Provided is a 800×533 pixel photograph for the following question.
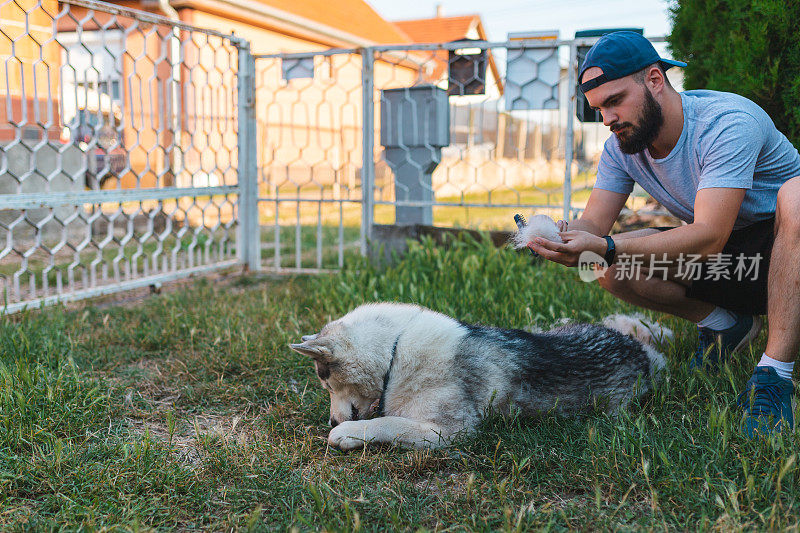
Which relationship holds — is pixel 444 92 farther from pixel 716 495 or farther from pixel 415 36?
pixel 415 36

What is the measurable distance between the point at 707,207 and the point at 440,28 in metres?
25.5

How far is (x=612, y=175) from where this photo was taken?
140 inches

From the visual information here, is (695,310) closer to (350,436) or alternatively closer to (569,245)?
(569,245)

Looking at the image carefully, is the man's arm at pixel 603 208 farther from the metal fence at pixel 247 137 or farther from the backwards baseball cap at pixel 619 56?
the metal fence at pixel 247 137

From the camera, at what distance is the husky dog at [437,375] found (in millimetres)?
2721

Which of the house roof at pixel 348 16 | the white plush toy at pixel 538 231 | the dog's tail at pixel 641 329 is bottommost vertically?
the dog's tail at pixel 641 329

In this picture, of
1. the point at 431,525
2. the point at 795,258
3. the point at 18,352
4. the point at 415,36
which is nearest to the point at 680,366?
the point at 795,258

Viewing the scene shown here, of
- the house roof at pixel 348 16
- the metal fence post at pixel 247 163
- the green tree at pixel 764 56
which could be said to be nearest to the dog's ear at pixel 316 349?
the green tree at pixel 764 56

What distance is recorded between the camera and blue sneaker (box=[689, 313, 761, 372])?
347 centimetres

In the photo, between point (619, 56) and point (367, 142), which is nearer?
point (619, 56)

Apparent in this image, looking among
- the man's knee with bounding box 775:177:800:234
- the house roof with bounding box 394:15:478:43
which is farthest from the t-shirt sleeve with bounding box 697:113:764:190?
the house roof with bounding box 394:15:478:43

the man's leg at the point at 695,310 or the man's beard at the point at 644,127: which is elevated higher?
the man's beard at the point at 644,127

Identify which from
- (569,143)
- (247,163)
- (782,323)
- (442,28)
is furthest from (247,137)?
(442,28)

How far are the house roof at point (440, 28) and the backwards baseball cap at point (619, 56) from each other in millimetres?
23522
